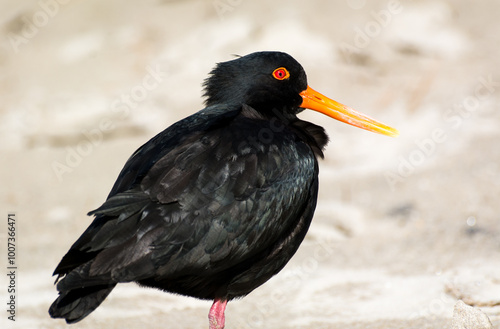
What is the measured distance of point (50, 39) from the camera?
13094 mm

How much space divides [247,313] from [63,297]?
9.14 ft

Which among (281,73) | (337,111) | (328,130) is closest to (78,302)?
(281,73)

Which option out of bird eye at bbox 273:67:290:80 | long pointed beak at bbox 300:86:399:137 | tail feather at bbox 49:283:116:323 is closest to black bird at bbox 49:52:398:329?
tail feather at bbox 49:283:116:323

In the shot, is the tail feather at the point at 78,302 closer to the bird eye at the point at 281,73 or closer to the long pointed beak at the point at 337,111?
the bird eye at the point at 281,73

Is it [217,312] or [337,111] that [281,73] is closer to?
[337,111]

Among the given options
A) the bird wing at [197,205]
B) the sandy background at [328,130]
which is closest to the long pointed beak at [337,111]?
the bird wing at [197,205]

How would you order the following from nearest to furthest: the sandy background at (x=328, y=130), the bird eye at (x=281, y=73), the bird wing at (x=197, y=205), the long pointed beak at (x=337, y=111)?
the bird wing at (x=197, y=205), the bird eye at (x=281, y=73), the long pointed beak at (x=337, y=111), the sandy background at (x=328, y=130)

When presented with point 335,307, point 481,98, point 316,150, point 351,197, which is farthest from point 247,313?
point 481,98

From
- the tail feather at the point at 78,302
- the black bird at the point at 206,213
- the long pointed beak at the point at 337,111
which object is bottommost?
the tail feather at the point at 78,302

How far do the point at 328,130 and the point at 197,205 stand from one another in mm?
6569

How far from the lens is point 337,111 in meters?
6.60

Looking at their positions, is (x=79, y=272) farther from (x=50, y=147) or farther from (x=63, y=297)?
(x=50, y=147)

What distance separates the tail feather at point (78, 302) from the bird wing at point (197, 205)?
168mm

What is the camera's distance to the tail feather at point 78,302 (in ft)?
15.2
